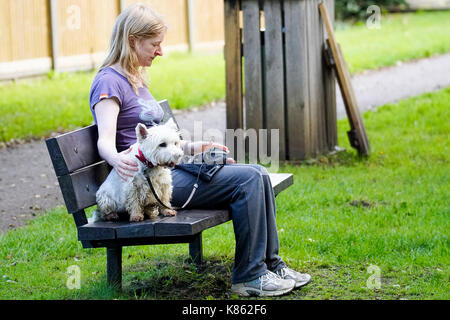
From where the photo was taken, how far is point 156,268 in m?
4.84

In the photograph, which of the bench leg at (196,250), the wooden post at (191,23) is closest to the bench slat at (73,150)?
the bench leg at (196,250)

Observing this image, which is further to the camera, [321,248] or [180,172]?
[321,248]

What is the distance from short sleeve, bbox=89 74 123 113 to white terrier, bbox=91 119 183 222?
333 mm

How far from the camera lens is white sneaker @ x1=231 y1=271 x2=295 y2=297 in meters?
4.14

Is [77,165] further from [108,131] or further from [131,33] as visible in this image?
[131,33]

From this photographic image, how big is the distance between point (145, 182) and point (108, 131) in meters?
0.35

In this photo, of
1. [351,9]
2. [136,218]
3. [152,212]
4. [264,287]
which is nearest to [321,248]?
[264,287]

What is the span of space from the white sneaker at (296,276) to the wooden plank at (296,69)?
321cm

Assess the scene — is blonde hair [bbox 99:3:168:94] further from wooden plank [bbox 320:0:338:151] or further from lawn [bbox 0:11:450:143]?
lawn [bbox 0:11:450:143]

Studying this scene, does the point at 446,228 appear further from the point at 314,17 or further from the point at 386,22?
the point at 386,22

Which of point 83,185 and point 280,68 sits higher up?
point 280,68

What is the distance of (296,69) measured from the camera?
292 inches

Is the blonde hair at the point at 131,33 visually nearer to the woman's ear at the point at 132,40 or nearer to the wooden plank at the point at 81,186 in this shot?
the woman's ear at the point at 132,40
